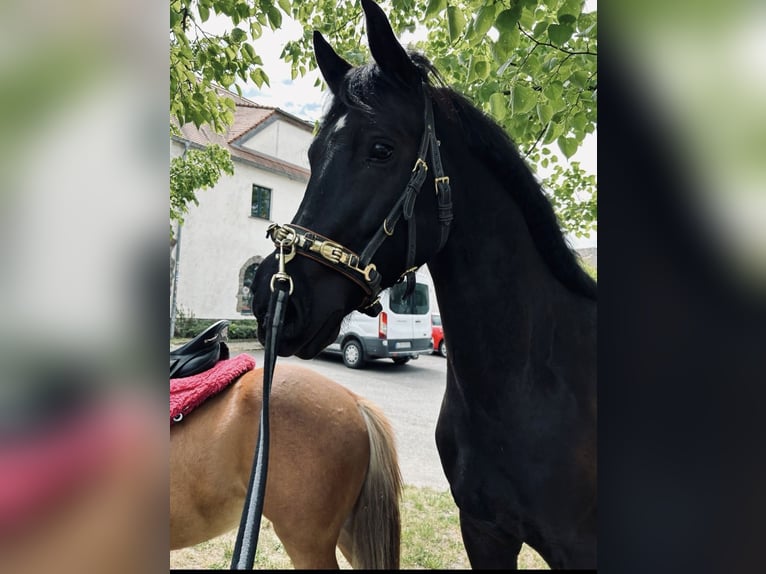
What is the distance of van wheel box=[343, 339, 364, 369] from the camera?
1033 centimetres

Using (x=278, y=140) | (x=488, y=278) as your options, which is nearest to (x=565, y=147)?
(x=488, y=278)

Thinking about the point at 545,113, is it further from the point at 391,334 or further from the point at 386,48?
the point at 391,334

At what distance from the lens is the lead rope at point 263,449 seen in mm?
749

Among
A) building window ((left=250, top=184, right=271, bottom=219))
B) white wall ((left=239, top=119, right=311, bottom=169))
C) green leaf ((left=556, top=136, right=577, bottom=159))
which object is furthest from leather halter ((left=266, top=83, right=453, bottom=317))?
white wall ((left=239, top=119, right=311, bottom=169))

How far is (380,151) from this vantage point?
122cm

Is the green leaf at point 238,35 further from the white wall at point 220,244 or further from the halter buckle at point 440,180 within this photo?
the white wall at point 220,244

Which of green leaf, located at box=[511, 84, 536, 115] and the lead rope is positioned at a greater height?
green leaf, located at box=[511, 84, 536, 115]

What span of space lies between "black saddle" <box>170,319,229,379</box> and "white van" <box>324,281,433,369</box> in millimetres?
7056
